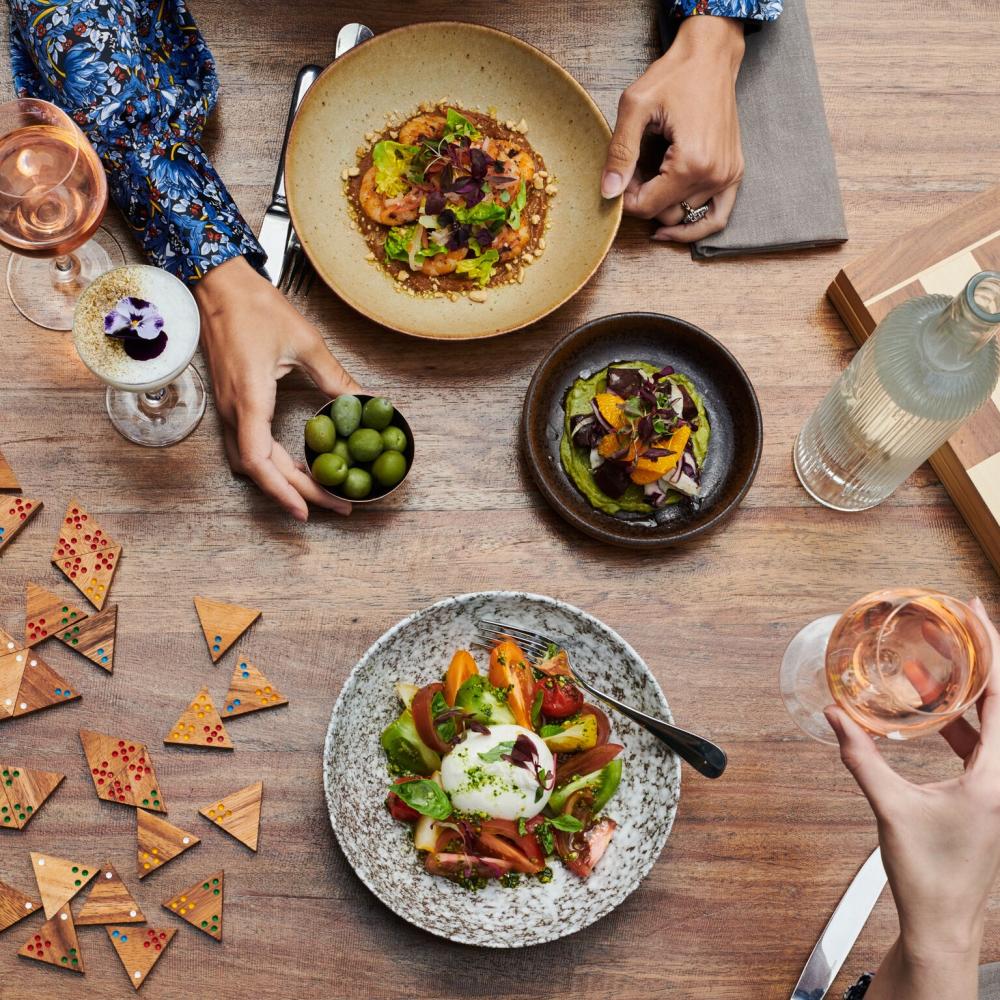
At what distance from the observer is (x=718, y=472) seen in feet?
5.15

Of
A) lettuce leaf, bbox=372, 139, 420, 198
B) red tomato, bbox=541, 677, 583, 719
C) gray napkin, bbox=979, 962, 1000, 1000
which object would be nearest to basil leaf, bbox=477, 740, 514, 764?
red tomato, bbox=541, 677, 583, 719

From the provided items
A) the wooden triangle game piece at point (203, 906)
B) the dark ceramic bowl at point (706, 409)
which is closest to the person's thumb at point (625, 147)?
the dark ceramic bowl at point (706, 409)

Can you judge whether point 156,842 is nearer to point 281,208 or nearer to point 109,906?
point 109,906

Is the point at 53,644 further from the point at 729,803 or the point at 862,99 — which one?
the point at 862,99

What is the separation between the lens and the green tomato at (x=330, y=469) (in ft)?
4.71

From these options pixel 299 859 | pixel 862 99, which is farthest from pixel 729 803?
pixel 862 99

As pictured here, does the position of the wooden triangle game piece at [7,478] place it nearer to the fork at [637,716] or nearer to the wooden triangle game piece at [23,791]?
the wooden triangle game piece at [23,791]

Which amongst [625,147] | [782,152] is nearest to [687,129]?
[625,147]

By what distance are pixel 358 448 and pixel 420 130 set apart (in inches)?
22.5

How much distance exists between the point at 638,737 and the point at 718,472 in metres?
0.45

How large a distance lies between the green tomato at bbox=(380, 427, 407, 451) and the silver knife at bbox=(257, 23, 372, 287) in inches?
12.7

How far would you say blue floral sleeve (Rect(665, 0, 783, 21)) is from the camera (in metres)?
1.57

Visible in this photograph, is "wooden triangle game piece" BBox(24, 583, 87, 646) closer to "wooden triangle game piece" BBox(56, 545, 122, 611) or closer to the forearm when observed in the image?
"wooden triangle game piece" BBox(56, 545, 122, 611)

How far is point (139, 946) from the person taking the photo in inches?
56.4
